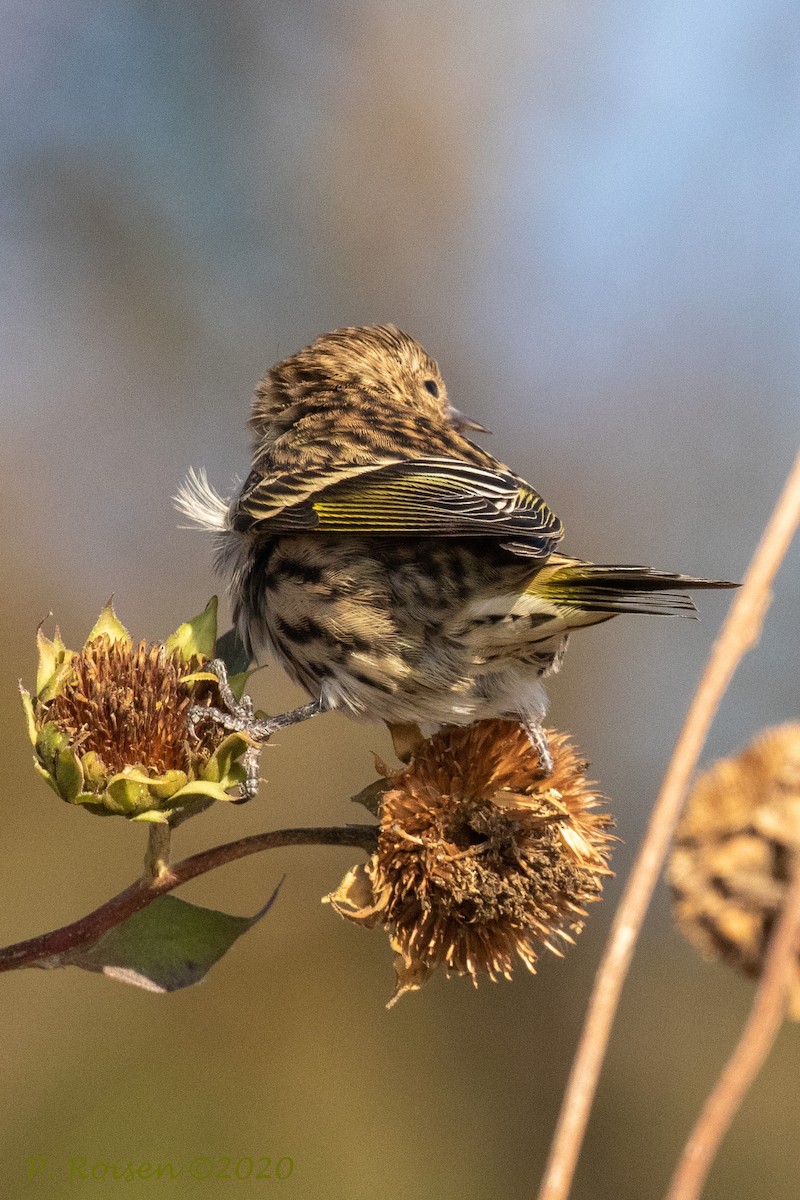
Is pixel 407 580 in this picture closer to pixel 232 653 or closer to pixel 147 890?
pixel 232 653

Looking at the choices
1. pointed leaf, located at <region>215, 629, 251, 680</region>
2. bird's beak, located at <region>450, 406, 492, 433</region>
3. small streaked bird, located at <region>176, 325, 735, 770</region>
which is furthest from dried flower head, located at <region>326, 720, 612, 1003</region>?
bird's beak, located at <region>450, 406, 492, 433</region>

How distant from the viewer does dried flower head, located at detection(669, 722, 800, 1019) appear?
38.7 inches

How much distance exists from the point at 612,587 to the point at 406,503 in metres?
0.69

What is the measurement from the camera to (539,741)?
9.58 ft

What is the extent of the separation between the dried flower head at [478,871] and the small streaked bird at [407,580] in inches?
5.8

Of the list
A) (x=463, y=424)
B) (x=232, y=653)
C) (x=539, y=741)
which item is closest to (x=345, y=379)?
(x=463, y=424)

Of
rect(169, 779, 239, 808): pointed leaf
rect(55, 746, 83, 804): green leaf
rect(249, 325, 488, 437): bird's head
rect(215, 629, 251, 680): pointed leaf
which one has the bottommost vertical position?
rect(55, 746, 83, 804): green leaf

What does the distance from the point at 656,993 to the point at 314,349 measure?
4735 mm

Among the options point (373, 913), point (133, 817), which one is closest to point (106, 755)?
point (133, 817)

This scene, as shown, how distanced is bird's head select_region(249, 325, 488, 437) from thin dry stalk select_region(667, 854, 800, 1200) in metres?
3.48

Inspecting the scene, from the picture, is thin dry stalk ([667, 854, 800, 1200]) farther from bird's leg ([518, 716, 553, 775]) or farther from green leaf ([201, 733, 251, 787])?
bird's leg ([518, 716, 553, 775])

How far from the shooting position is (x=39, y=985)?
20.2 ft

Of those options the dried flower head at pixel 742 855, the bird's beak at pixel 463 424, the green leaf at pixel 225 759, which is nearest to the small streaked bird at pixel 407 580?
the green leaf at pixel 225 759

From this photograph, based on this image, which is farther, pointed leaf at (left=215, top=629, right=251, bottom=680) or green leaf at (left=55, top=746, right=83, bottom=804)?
pointed leaf at (left=215, top=629, right=251, bottom=680)
